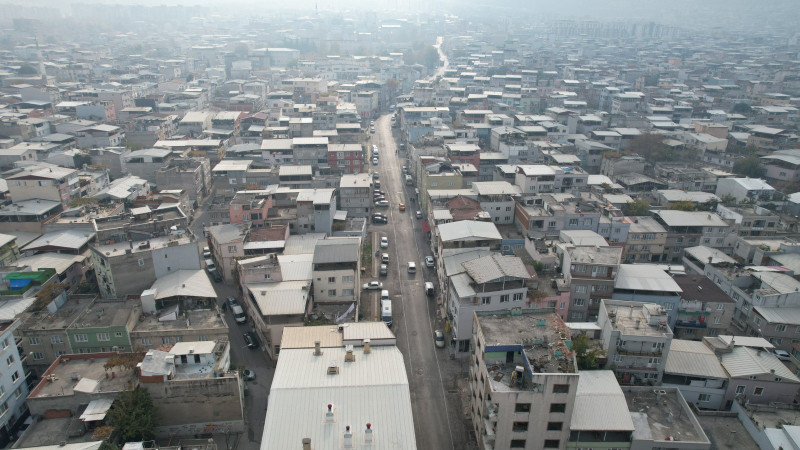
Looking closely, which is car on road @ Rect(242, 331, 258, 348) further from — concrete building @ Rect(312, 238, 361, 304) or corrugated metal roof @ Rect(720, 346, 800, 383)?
corrugated metal roof @ Rect(720, 346, 800, 383)

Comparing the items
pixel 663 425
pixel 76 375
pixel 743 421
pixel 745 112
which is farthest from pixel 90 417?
pixel 745 112

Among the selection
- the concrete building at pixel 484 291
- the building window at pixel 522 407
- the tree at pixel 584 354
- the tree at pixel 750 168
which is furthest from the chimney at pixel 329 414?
the tree at pixel 750 168

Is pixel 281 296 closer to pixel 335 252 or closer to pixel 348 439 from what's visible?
pixel 335 252

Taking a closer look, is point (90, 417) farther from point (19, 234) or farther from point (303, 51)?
point (303, 51)

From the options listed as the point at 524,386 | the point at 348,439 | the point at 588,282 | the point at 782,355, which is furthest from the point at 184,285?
the point at 782,355

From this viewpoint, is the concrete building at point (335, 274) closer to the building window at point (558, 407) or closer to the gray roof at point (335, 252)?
the gray roof at point (335, 252)

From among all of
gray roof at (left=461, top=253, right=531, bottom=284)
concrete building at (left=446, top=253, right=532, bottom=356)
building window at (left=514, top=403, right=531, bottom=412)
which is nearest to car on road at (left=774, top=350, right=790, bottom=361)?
concrete building at (left=446, top=253, right=532, bottom=356)
